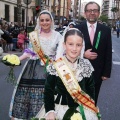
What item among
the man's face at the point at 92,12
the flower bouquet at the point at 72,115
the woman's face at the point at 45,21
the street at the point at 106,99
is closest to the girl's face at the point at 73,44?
the flower bouquet at the point at 72,115

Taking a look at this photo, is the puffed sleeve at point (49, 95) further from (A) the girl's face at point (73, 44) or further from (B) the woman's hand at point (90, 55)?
(B) the woman's hand at point (90, 55)

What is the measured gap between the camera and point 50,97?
231cm

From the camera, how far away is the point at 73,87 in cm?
234

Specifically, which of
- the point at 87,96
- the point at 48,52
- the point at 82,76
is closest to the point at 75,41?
the point at 82,76

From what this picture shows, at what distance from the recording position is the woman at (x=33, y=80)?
3676mm

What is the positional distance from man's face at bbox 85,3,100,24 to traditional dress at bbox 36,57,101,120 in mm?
903

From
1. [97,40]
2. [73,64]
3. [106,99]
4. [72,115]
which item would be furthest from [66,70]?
[106,99]

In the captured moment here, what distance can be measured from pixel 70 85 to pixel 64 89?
80 millimetres

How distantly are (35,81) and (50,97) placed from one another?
4.71ft

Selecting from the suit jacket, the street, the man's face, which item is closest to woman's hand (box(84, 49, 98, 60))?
the suit jacket

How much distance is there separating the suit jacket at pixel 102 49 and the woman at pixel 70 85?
2.74 ft

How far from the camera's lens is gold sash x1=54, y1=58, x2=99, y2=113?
2.33 m

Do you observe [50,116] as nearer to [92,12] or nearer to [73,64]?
[73,64]

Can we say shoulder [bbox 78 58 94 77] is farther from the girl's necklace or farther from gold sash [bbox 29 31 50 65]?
gold sash [bbox 29 31 50 65]
